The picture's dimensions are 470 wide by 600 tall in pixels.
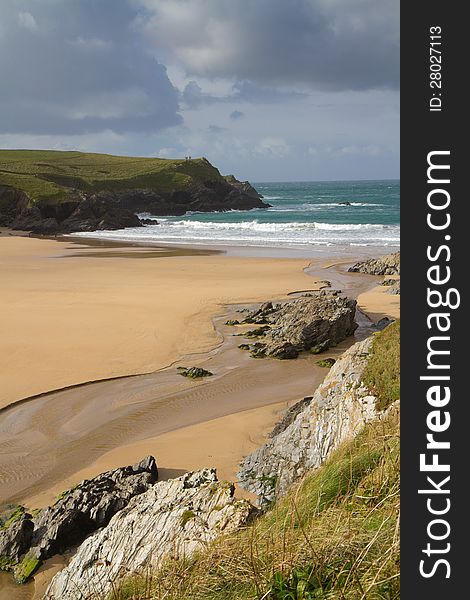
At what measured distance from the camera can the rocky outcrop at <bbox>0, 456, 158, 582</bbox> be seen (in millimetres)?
7211

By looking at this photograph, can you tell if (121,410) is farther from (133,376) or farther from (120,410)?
(133,376)

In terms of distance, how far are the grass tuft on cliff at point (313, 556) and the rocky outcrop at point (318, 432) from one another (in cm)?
209

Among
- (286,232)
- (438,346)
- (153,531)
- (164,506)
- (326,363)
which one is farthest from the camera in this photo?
(286,232)

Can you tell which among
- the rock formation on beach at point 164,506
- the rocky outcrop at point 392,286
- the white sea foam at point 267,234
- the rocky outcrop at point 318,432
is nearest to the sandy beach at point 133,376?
the rocky outcrop at point 392,286

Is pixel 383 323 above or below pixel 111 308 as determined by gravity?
below

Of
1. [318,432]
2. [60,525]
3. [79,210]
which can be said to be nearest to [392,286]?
[318,432]

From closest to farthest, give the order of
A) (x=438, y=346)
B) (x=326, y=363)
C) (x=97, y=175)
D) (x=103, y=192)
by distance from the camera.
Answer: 1. (x=438, y=346)
2. (x=326, y=363)
3. (x=103, y=192)
4. (x=97, y=175)

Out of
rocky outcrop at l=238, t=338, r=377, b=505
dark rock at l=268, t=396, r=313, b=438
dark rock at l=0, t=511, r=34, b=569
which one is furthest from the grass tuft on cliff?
dark rock at l=268, t=396, r=313, b=438

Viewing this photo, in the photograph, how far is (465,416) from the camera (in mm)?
2562

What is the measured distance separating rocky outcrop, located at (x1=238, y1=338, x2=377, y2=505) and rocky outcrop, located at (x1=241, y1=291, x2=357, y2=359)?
7.34m

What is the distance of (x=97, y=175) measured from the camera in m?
101

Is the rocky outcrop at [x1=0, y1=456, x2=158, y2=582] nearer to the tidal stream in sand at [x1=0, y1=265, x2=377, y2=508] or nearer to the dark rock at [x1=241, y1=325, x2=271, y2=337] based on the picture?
the tidal stream in sand at [x1=0, y1=265, x2=377, y2=508]

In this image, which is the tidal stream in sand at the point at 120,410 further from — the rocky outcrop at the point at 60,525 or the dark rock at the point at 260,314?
the dark rock at the point at 260,314

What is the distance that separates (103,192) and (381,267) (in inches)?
2415
